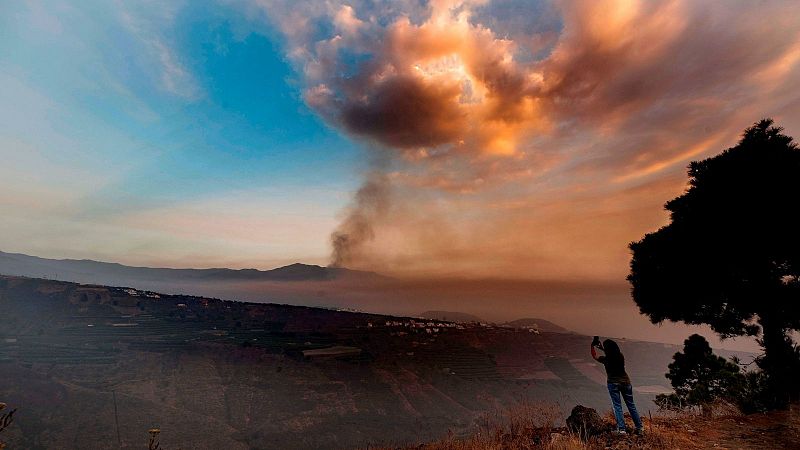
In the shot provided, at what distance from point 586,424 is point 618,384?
5.25 feet

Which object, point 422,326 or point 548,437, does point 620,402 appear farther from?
point 422,326

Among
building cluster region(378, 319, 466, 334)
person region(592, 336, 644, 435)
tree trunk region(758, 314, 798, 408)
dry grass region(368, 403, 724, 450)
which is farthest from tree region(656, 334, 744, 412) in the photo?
building cluster region(378, 319, 466, 334)

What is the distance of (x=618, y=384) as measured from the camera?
10297mm

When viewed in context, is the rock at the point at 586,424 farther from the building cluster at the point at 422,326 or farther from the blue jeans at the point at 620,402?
the building cluster at the point at 422,326

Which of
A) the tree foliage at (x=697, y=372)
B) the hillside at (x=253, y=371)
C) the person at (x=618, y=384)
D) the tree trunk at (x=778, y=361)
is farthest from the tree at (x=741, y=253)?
the hillside at (x=253, y=371)

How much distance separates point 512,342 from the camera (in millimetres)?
152875

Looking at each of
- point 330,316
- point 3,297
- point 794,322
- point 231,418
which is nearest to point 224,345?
point 231,418

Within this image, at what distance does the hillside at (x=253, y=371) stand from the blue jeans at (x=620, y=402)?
38.9m

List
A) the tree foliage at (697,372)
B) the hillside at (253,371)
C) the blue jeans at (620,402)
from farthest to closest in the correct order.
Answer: the hillside at (253,371) → the tree foliage at (697,372) → the blue jeans at (620,402)

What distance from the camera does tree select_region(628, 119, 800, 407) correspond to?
50.5 ft

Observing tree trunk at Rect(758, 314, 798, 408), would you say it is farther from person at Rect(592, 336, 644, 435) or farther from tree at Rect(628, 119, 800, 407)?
person at Rect(592, 336, 644, 435)

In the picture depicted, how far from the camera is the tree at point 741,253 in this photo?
1539 cm

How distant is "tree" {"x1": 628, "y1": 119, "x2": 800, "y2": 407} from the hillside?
35704 millimetres

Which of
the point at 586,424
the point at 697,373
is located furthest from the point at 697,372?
the point at 586,424
